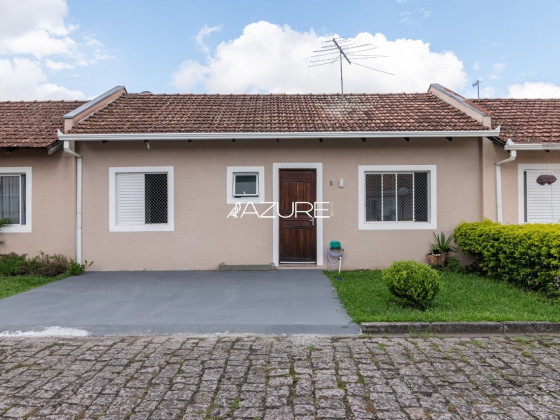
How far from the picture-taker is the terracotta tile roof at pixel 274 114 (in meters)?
8.21

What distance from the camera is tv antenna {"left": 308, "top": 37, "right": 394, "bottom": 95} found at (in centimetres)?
1030

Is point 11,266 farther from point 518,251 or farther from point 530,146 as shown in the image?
point 530,146

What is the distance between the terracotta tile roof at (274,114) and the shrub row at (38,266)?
2.94 metres

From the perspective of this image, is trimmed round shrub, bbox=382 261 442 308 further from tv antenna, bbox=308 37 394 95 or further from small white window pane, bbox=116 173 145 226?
tv antenna, bbox=308 37 394 95

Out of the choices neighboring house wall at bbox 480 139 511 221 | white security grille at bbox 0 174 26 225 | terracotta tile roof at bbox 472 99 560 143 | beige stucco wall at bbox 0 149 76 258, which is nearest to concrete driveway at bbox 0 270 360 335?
beige stucco wall at bbox 0 149 76 258

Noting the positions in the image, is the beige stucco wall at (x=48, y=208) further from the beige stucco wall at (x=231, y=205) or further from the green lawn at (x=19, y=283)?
the green lawn at (x=19, y=283)

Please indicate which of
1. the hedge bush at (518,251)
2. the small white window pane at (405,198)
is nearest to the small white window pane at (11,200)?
the small white window pane at (405,198)

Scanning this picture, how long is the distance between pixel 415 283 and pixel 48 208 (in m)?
8.03

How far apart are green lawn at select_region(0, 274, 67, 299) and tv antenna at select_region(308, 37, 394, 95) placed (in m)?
8.41

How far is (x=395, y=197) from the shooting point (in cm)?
861

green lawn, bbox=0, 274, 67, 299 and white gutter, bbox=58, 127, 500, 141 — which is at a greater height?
white gutter, bbox=58, 127, 500, 141

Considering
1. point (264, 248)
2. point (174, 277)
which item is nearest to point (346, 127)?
point (264, 248)

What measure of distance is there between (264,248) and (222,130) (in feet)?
9.26

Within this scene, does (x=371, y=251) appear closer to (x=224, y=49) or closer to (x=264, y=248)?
(x=264, y=248)
